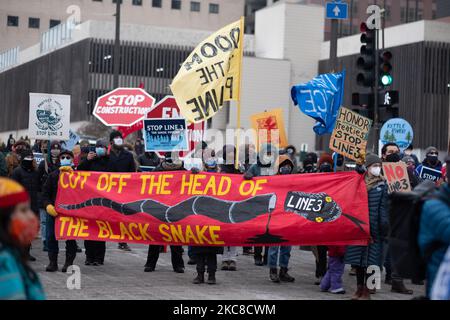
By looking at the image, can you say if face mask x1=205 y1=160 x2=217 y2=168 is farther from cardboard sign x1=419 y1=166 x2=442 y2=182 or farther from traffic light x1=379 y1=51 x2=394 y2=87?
traffic light x1=379 y1=51 x2=394 y2=87

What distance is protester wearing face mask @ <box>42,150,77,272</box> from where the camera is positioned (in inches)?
567

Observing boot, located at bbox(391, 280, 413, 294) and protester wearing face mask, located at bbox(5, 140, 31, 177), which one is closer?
→ boot, located at bbox(391, 280, 413, 294)

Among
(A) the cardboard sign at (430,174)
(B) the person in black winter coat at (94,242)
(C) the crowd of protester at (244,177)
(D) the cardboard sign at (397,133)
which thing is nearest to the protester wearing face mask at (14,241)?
(C) the crowd of protester at (244,177)

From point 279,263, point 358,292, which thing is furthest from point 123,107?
point 358,292

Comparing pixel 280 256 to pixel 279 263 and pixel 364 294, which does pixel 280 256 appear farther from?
pixel 364 294

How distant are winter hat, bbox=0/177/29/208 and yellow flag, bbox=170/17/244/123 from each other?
11.2 metres

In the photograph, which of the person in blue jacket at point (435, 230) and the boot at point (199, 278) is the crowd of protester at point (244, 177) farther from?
the person in blue jacket at point (435, 230)

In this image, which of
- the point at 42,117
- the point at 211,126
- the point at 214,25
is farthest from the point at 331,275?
the point at 214,25

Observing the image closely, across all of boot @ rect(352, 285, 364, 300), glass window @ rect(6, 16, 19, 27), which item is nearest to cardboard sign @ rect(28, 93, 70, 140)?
boot @ rect(352, 285, 364, 300)

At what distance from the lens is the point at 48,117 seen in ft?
65.8

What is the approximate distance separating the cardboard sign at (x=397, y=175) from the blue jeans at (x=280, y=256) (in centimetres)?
172

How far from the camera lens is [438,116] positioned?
65250 mm
